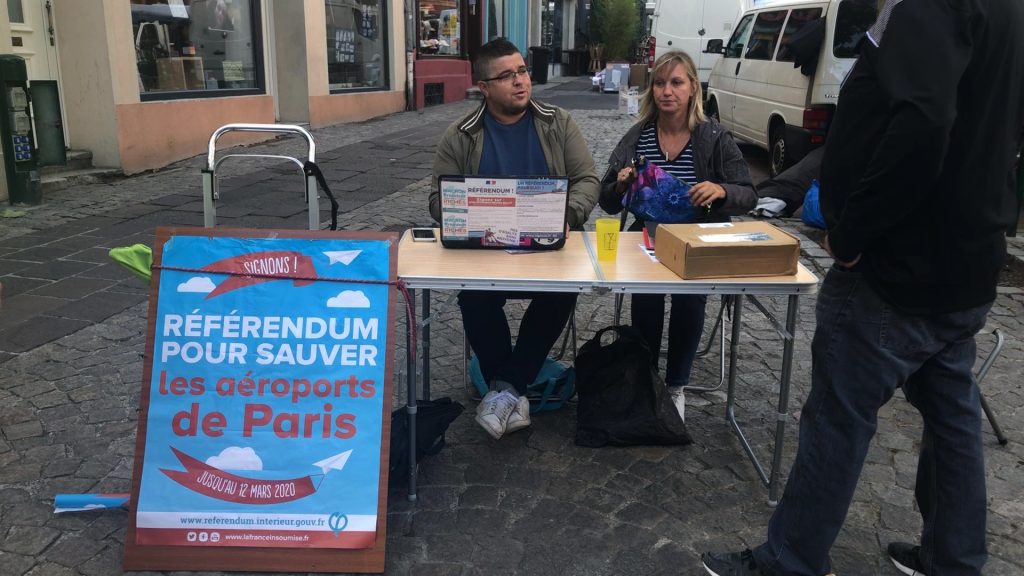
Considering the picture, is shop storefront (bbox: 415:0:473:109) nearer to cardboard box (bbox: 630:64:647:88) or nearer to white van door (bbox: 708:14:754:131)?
cardboard box (bbox: 630:64:647:88)

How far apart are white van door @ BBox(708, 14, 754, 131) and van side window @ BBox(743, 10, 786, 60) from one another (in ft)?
1.02

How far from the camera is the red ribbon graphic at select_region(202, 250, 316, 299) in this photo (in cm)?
255

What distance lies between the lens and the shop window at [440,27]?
16.3 metres

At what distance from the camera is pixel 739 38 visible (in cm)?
Answer: 1060

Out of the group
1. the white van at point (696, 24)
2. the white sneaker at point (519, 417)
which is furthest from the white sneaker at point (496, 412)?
the white van at point (696, 24)

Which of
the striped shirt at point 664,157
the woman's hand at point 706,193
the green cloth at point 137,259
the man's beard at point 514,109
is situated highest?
the man's beard at point 514,109

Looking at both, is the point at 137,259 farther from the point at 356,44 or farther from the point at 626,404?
the point at 356,44

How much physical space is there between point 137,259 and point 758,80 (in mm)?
8168

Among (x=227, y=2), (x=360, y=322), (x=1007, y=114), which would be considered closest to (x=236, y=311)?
(x=360, y=322)

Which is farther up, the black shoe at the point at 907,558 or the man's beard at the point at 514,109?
the man's beard at the point at 514,109

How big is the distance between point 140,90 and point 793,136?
6532 mm

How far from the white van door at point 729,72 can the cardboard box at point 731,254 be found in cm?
812

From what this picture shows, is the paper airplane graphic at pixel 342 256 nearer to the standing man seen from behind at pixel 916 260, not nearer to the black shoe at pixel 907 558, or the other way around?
the standing man seen from behind at pixel 916 260

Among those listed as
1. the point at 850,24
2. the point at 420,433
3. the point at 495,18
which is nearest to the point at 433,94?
the point at 495,18
